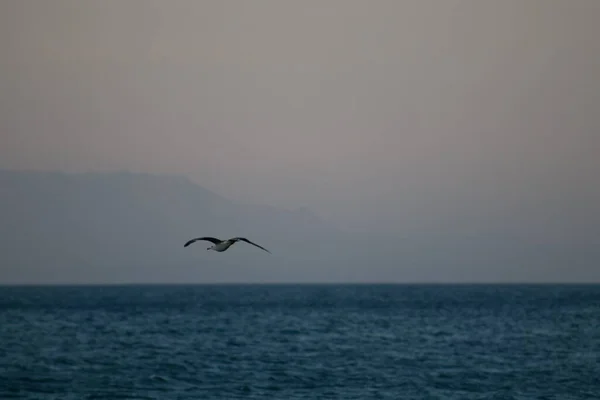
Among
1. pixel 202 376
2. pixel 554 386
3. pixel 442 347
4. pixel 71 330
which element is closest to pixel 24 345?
pixel 71 330

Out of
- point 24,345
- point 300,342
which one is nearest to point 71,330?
point 24,345

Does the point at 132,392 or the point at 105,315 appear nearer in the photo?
the point at 132,392

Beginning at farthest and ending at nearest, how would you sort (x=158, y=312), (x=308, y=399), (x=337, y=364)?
(x=158, y=312) → (x=337, y=364) → (x=308, y=399)

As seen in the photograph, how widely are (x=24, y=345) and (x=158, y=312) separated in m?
49.3

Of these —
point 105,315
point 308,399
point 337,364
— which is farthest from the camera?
point 105,315

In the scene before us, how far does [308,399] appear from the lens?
4453 cm

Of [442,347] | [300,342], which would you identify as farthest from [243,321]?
[442,347]

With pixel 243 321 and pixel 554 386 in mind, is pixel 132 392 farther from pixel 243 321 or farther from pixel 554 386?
pixel 243 321

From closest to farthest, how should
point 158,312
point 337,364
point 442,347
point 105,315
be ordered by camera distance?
1. point 337,364
2. point 442,347
3. point 105,315
4. point 158,312

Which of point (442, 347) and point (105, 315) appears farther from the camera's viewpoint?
point (105, 315)

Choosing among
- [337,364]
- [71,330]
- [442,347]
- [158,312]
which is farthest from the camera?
[158,312]

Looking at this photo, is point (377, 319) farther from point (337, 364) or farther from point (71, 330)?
point (337, 364)

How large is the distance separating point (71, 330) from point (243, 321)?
63.3 ft

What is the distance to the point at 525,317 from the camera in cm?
10250
